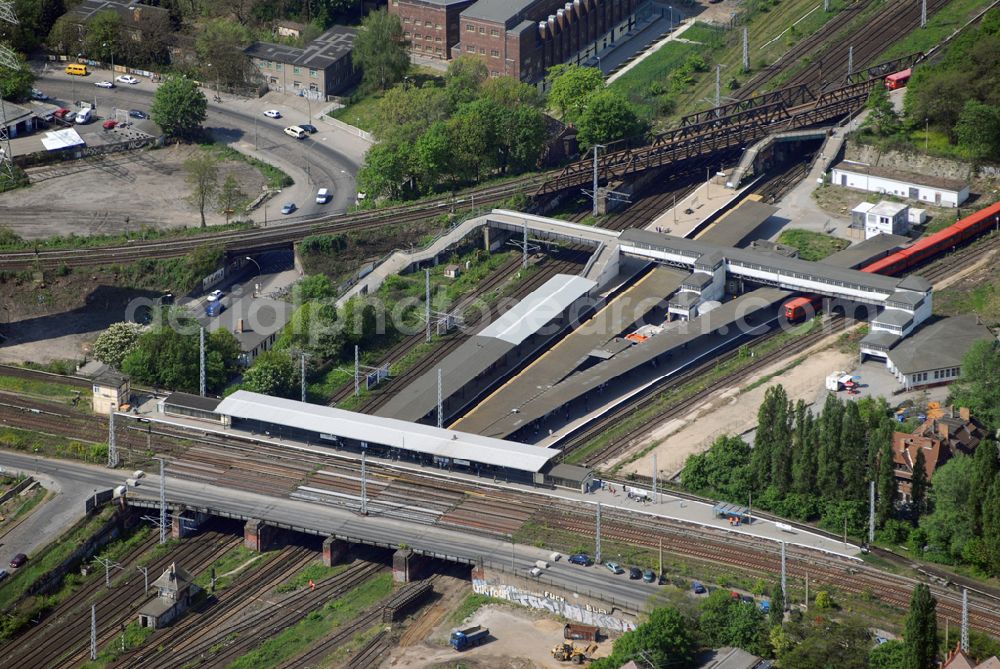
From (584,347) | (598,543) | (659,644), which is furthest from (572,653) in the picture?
(584,347)

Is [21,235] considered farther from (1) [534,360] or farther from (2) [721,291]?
(2) [721,291]

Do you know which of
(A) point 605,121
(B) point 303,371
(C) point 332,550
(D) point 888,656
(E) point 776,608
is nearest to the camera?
(D) point 888,656

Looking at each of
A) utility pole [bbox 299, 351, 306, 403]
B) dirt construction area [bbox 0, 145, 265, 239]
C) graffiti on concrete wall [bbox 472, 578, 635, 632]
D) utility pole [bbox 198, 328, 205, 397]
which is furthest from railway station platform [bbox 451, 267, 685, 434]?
dirt construction area [bbox 0, 145, 265, 239]

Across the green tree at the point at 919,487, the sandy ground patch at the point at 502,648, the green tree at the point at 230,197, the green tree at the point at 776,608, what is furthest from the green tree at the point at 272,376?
the green tree at the point at 919,487

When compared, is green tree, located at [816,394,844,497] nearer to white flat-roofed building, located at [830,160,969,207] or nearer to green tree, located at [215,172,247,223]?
white flat-roofed building, located at [830,160,969,207]

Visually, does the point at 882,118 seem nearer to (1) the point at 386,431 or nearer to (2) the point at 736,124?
(2) the point at 736,124

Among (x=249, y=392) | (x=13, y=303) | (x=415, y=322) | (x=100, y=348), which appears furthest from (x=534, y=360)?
(x=13, y=303)
